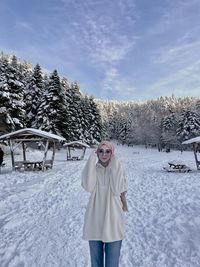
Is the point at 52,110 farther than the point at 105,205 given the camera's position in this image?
Yes

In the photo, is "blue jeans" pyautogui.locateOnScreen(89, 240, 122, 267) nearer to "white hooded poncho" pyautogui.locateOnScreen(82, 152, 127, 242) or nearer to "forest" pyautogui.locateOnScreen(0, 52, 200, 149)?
"white hooded poncho" pyautogui.locateOnScreen(82, 152, 127, 242)

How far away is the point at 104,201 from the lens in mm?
3506

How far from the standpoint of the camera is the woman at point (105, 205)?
A: 3.45 meters

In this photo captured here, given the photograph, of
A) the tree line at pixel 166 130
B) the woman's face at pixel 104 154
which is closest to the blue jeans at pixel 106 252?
the woman's face at pixel 104 154

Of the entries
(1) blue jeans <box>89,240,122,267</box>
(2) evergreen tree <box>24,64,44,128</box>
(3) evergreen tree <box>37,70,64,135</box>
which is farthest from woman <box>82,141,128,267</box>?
(2) evergreen tree <box>24,64,44,128</box>

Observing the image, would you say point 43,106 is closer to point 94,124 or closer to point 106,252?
point 94,124

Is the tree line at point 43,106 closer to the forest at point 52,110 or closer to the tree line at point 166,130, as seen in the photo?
the forest at point 52,110

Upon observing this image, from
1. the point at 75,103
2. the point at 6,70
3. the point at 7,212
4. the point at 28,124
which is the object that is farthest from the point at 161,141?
the point at 7,212

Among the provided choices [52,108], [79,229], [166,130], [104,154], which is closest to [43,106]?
[52,108]

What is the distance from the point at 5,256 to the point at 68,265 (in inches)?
53.2

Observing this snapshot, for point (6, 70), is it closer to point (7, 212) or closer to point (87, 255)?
point (7, 212)

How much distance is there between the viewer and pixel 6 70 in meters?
34.3

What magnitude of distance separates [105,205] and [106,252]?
630mm

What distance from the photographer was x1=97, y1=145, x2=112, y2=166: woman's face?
360cm
